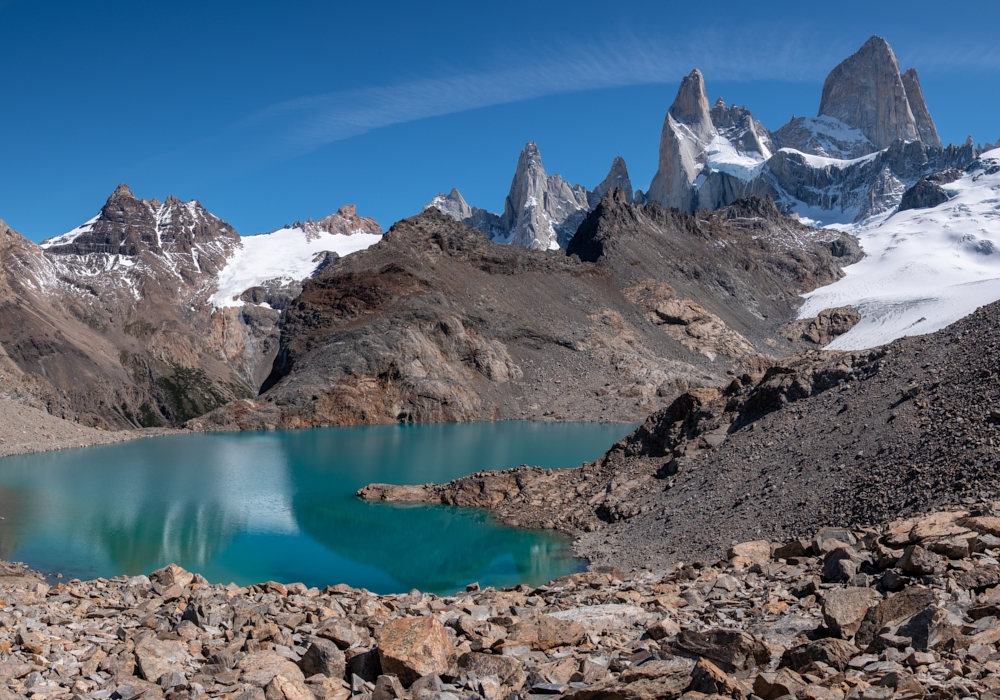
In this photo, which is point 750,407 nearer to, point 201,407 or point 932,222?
point 201,407

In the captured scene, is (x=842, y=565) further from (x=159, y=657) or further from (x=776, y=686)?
(x=159, y=657)

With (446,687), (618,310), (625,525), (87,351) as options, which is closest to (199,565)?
(625,525)

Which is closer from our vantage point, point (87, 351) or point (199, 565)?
point (199, 565)

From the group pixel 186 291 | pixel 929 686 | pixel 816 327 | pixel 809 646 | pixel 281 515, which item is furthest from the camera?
pixel 186 291

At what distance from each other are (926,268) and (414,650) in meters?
152

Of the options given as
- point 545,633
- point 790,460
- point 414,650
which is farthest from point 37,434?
point 414,650

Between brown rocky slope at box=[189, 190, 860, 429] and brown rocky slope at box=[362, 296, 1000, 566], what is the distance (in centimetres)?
4768

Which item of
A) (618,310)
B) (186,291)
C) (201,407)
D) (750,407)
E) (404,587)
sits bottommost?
(404,587)

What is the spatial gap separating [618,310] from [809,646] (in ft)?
319

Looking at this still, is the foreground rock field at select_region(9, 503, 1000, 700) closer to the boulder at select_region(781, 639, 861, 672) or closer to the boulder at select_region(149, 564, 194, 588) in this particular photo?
the boulder at select_region(781, 639, 861, 672)

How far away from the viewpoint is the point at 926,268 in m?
140

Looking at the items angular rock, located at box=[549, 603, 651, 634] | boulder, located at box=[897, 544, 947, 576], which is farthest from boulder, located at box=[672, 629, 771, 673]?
boulder, located at box=[897, 544, 947, 576]

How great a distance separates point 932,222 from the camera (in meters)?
166

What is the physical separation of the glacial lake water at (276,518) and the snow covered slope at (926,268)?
237 ft
